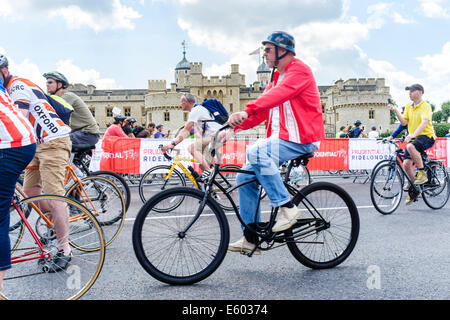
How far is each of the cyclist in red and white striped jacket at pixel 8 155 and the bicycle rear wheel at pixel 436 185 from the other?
6149mm

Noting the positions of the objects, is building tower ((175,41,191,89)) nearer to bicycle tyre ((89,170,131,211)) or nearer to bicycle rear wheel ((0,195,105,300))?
bicycle tyre ((89,170,131,211))

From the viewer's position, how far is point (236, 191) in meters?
3.53

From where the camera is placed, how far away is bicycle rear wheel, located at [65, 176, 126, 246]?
4.49 m

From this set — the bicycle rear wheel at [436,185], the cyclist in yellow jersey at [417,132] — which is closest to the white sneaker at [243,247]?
the cyclist in yellow jersey at [417,132]

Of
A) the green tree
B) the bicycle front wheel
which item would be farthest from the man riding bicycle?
the green tree

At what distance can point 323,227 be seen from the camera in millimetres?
3504

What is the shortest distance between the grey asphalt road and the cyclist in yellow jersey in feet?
6.74

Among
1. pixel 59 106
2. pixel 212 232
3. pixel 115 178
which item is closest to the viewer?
pixel 212 232

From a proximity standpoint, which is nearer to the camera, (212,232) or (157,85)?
(212,232)

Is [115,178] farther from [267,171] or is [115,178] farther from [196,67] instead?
[196,67]

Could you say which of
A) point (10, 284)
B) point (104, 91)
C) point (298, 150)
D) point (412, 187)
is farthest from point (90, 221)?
point (104, 91)

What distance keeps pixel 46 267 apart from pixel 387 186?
522 centimetres

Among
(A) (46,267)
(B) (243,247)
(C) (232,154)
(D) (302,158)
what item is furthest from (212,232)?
(C) (232,154)
